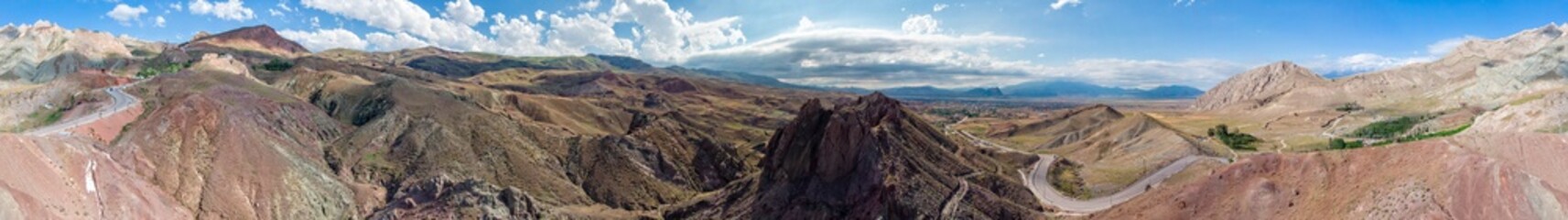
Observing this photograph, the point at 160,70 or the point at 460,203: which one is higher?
the point at 160,70

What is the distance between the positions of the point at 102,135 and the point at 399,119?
32989 millimetres

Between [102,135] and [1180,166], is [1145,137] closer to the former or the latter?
[1180,166]

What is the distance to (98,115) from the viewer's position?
91.9 metres

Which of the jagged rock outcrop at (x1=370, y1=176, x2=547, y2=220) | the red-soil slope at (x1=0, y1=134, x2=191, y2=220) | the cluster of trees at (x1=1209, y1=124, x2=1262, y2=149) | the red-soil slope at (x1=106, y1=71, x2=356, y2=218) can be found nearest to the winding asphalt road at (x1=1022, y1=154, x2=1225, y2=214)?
the cluster of trees at (x1=1209, y1=124, x2=1262, y2=149)

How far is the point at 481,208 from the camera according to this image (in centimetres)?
7231

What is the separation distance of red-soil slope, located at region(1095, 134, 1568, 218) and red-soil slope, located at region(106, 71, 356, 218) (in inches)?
3327

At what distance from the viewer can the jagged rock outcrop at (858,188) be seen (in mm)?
77188

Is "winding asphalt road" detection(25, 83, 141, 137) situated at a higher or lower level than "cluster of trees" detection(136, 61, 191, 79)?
lower

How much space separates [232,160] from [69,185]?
17861 mm

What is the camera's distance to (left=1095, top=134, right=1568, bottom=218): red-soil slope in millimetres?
50719

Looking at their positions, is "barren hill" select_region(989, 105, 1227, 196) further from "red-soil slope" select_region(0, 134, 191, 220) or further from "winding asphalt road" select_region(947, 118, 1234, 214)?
"red-soil slope" select_region(0, 134, 191, 220)

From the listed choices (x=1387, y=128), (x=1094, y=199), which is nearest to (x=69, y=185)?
(x=1094, y=199)

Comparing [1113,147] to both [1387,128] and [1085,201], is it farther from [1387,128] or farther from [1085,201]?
[1387,128]

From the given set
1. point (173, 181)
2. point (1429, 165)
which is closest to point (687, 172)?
point (173, 181)
